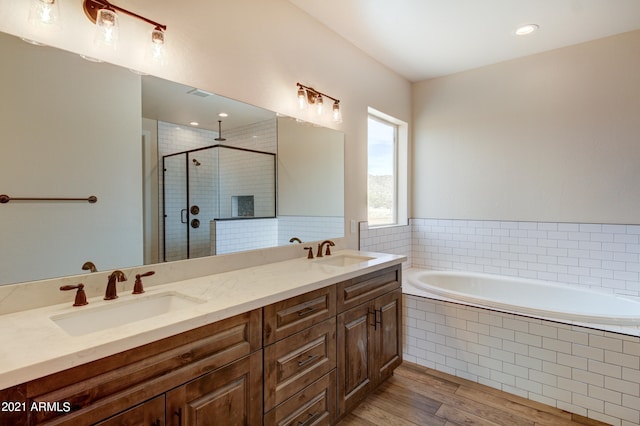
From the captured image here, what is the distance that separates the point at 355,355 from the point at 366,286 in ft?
1.36

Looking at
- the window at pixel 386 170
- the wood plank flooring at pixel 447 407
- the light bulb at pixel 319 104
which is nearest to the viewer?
the wood plank flooring at pixel 447 407

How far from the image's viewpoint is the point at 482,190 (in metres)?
3.32

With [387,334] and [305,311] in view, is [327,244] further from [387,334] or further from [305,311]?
[305,311]

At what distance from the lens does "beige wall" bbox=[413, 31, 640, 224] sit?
105 inches

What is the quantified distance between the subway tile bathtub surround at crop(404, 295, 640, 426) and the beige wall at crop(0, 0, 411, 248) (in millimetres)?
988

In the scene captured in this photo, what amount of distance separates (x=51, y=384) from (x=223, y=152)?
4.47 ft

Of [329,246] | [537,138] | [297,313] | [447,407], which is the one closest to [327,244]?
[329,246]

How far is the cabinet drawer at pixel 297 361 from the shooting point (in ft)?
4.57

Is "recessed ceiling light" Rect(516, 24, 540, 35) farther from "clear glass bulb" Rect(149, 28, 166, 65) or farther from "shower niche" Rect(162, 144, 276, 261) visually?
"clear glass bulb" Rect(149, 28, 166, 65)

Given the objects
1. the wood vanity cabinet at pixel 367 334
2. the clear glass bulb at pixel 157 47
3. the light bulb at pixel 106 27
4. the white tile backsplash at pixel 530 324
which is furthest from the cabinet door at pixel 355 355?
the light bulb at pixel 106 27

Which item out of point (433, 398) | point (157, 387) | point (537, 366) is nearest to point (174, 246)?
point (157, 387)

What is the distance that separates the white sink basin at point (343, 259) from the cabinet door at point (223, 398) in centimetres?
105

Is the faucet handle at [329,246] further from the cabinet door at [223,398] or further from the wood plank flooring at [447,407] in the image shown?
the cabinet door at [223,398]

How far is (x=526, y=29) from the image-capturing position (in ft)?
8.33
